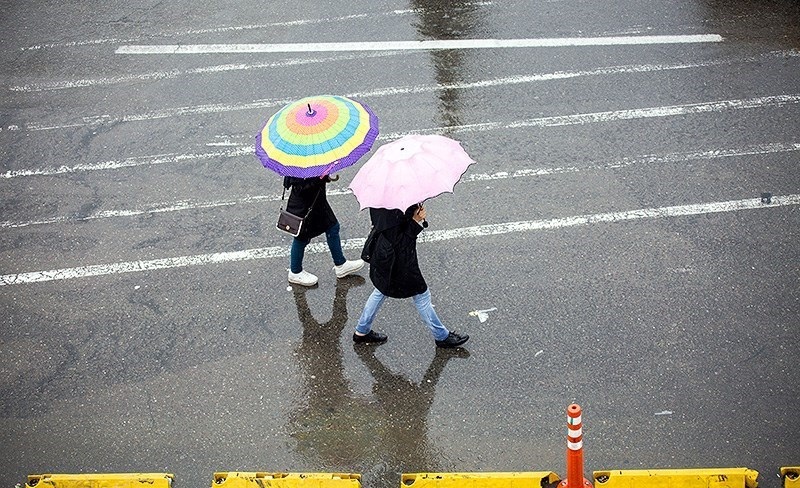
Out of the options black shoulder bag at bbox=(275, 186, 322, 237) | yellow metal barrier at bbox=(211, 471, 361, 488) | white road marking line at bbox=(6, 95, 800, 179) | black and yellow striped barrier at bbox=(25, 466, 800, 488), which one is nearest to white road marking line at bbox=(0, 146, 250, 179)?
white road marking line at bbox=(6, 95, 800, 179)

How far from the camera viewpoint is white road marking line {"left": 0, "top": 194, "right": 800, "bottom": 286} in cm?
821

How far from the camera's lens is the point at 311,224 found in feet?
24.2

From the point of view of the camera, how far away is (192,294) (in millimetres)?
7906

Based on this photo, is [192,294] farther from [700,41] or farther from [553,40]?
[700,41]

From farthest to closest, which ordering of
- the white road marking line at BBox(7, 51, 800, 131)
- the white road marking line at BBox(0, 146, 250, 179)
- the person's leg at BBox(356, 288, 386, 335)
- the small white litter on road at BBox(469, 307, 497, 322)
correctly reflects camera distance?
the white road marking line at BBox(7, 51, 800, 131) < the white road marking line at BBox(0, 146, 250, 179) < the small white litter on road at BBox(469, 307, 497, 322) < the person's leg at BBox(356, 288, 386, 335)

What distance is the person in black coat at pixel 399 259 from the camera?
648cm

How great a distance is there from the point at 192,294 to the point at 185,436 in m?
1.62

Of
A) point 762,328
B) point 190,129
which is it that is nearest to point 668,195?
point 762,328

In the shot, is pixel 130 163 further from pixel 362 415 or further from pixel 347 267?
pixel 362 415

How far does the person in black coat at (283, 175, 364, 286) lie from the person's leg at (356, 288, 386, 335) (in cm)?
77

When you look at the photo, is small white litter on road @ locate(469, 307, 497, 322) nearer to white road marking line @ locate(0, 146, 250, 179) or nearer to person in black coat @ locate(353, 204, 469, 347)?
person in black coat @ locate(353, 204, 469, 347)

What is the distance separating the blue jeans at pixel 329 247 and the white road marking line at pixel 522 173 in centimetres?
124

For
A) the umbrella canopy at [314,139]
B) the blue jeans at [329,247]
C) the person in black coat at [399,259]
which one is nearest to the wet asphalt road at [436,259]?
the blue jeans at [329,247]

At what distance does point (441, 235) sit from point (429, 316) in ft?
5.12
